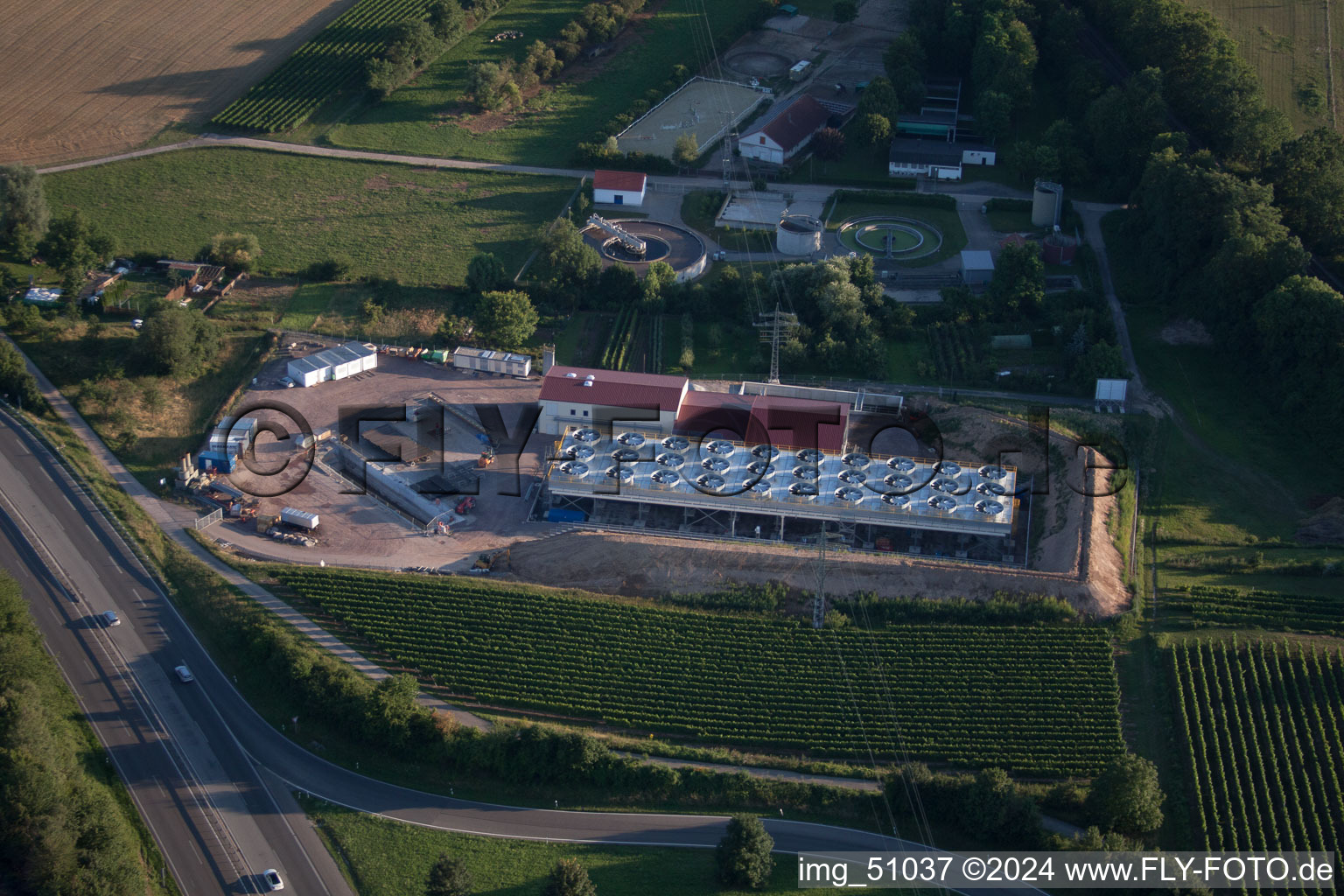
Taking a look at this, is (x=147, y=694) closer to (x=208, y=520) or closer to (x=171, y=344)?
(x=208, y=520)

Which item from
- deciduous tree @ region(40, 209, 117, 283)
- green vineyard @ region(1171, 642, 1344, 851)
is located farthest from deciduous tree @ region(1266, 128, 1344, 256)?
deciduous tree @ region(40, 209, 117, 283)

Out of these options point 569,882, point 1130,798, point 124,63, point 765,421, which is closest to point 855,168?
point 765,421

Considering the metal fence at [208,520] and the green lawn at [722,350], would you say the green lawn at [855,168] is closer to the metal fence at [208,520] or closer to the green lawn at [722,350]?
the green lawn at [722,350]

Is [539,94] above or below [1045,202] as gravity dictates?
above

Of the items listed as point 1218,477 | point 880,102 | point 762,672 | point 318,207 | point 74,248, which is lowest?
point 762,672

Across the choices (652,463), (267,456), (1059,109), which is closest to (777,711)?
(652,463)
